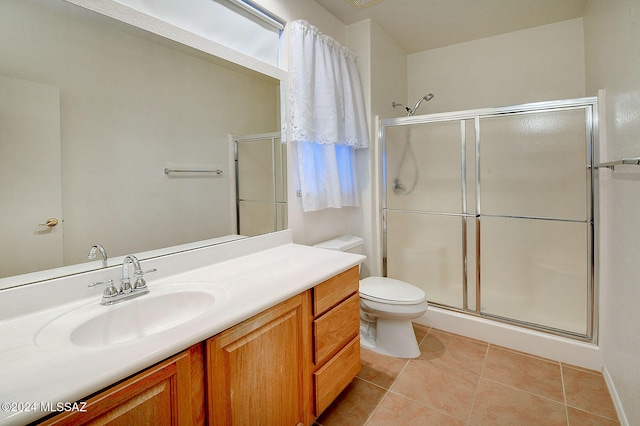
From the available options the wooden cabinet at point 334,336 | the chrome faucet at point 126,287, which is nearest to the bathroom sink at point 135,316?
the chrome faucet at point 126,287

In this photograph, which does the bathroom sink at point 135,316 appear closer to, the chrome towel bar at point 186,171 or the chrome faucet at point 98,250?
the chrome faucet at point 98,250

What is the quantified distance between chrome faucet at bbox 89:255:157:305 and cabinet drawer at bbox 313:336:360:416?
0.81 meters

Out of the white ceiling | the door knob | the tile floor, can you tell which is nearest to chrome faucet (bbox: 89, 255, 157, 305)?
the door knob

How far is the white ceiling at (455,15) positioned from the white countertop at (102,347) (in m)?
2.09

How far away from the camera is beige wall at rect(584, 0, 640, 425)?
135 cm

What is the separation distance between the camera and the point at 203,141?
1.50 meters

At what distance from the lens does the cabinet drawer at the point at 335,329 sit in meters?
1.34

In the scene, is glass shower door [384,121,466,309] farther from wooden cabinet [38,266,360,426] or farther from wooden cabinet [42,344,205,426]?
wooden cabinet [42,344,205,426]

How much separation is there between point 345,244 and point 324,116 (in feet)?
3.11

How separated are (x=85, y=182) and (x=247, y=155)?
79cm

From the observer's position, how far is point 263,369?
42.4 inches

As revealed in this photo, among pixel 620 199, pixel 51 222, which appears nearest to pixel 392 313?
pixel 620 199

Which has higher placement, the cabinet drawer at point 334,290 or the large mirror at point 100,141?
the large mirror at point 100,141

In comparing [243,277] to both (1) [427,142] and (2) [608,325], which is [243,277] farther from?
(2) [608,325]
